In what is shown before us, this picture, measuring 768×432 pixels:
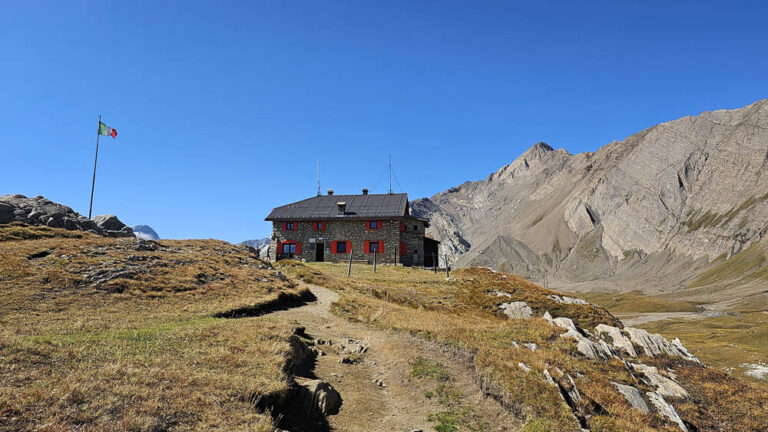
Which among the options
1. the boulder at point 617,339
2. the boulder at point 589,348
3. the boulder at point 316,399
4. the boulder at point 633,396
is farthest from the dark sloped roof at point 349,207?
the boulder at point 316,399

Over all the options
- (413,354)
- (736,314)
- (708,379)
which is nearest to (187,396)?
(413,354)

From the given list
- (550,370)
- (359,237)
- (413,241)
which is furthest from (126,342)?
(413,241)

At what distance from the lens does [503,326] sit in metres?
21.9

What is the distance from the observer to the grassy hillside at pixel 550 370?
12828mm

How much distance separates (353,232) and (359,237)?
3.71 feet

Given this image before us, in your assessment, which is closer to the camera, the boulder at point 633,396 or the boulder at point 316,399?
the boulder at point 316,399

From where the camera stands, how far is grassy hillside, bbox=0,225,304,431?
838 centimetres

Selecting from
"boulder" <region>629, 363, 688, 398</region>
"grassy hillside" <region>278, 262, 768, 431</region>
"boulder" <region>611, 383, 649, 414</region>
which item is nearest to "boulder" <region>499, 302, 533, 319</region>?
"grassy hillside" <region>278, 262, 768, 431</region>

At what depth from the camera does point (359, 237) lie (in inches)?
2309

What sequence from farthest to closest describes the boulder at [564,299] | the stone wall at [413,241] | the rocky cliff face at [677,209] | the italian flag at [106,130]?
1. the rocky cliff face at [677,209]
2. the stone wall at [413,241]
3. the italian flag at [106,130]
4. the boulder at [564,299]

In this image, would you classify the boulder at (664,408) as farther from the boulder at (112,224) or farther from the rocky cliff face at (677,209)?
the rocky cliff face at (677,209)

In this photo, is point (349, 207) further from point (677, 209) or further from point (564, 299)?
point (677, 209)

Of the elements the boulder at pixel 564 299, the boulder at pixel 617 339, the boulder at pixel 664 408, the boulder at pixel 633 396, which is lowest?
the boulder at pixel 664 408

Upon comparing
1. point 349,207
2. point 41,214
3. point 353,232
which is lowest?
point 41,214
